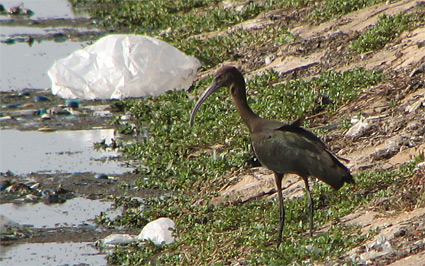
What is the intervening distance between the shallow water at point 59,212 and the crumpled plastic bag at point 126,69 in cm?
354

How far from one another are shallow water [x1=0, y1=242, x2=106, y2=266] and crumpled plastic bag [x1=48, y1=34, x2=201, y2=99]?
4.75m

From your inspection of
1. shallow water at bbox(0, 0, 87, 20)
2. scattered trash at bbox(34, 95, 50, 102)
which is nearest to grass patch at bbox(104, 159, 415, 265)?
scattered trash at bbox(34, 95, 50, 102)

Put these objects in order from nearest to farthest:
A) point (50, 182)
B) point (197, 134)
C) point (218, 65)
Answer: point (50, 182) < point (197, 134) < point (218, 65)

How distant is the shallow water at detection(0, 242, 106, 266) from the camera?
7.20 metres

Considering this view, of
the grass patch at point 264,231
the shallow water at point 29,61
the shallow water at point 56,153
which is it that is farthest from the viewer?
the shallow water at point 29,61

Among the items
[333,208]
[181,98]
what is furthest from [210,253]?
[181,98]

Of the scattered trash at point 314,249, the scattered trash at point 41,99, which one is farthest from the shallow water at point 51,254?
the scattered trash at point 41,99

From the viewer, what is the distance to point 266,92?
10.8 metres

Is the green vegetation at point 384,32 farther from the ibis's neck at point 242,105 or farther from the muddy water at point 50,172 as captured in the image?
the ibis's neck at point 242,105

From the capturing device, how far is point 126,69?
1209 centimetres

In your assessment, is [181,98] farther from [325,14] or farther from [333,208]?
[333,208]

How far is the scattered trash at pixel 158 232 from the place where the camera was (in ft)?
24.5

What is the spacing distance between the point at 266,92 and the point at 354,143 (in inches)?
95.3

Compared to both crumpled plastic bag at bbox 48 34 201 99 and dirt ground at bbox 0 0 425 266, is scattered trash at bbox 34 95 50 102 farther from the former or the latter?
crumpled plastic bag at bbox 48 34 201 99
